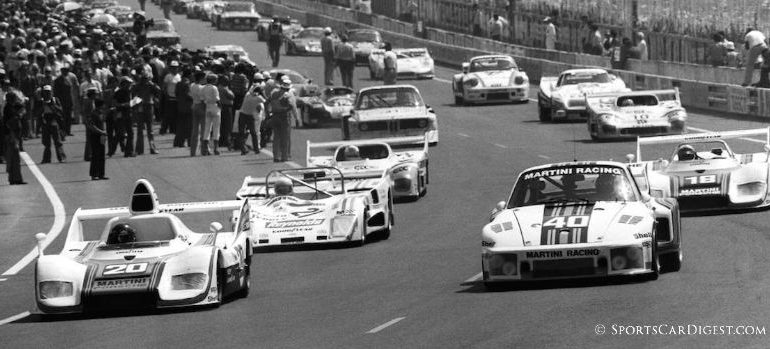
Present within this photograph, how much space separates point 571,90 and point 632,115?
5.10 meters

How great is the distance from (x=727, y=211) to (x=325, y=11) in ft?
215

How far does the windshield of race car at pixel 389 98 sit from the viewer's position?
3481 centimetres

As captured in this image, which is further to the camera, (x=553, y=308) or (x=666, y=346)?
(x=553, y=308)

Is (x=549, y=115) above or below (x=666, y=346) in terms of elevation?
below

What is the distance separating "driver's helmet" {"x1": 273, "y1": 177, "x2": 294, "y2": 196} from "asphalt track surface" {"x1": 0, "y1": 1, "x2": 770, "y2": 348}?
4.55 ft

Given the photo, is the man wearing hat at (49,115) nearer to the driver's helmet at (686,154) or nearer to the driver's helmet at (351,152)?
the driver's helmet at (351,152)

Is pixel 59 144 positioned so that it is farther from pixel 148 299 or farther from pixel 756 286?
pixel 756 286

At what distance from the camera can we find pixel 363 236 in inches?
827

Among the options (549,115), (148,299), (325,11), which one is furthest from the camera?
(325,11)

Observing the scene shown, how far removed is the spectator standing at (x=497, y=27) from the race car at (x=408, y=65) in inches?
305

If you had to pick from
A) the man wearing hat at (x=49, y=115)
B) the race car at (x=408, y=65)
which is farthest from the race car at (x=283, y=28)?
the man wearing hat at (x=49, y=115)

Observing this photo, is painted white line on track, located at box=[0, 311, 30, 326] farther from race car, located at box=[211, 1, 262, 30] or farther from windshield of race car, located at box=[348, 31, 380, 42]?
race car, located at box=[211, 1, 262, 30]

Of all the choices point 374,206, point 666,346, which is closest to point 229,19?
point 374,206

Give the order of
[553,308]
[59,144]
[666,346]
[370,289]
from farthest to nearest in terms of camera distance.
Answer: [59,144]
[370,289]
[553,308]
[666,346]
